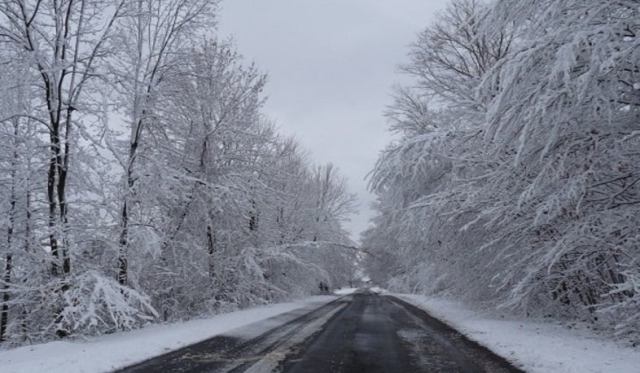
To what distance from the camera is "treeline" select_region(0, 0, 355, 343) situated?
11.9m

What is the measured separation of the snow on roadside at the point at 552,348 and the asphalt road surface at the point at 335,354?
409mm

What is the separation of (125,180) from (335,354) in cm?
944

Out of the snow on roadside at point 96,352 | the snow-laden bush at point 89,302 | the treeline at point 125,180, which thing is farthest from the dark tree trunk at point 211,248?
the snow-laden bush at point 89,302

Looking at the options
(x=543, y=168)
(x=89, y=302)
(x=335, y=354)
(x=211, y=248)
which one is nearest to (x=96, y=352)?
(x=89, y=302)

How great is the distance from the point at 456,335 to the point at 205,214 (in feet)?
37.4

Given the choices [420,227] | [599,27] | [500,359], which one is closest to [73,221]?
[420,227]

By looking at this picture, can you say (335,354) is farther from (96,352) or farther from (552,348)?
(96,352)

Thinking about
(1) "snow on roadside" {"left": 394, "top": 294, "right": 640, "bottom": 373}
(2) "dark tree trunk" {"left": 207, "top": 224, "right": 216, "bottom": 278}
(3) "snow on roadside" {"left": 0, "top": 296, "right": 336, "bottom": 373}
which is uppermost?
(2) "dark tree trunk" {"left": 207, "top": 224, "right": 216, "bottom": 278}

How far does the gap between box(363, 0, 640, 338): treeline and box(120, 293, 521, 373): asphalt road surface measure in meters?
2.28

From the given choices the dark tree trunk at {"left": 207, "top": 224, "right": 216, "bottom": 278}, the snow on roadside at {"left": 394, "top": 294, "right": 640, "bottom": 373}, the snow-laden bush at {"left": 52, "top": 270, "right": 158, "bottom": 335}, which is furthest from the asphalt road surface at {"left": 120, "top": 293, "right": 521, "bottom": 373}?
the dark tree trunk at {"left": 207, "top": 224, "right": 216, "bottom": 278}

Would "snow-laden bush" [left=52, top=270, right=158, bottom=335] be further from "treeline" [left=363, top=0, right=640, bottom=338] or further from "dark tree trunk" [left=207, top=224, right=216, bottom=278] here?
"dark tree trunk" [left=207, top=224, right=216, bottom=278]

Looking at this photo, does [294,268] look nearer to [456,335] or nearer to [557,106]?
[456,335]

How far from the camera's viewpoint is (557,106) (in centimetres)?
801

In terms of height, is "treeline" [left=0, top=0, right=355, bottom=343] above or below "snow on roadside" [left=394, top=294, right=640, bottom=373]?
above
